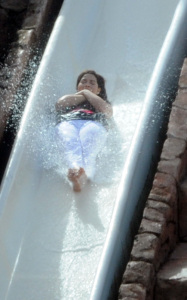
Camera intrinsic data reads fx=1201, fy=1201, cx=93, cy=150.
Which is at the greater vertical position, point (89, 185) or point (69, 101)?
point (69, 101)

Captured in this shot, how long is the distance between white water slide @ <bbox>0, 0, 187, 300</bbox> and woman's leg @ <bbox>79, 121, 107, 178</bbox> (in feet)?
0.18

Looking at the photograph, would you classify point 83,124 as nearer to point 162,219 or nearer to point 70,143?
point 70,143

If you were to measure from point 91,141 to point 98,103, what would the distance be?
0.37m

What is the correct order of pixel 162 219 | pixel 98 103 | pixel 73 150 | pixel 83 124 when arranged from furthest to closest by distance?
pixel 98 103 → pixel 83 124 → pixel 73 150 → pixel 162 219

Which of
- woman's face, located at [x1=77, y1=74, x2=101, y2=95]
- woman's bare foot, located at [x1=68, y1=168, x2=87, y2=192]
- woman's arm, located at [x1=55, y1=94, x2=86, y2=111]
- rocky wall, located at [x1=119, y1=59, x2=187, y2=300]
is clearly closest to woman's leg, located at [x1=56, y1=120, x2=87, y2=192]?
woman's bare foot, located at [x1=68, y1=168, x2=87, y2=192]

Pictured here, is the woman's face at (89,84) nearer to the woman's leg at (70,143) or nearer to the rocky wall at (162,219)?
the woman's leg at (70,143)

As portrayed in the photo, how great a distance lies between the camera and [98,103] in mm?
7195

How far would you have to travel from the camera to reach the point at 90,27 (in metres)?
8.11

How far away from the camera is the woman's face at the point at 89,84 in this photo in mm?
7340

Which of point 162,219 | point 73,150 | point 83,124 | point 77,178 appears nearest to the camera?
point 162,219

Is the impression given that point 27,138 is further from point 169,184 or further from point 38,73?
point 169,184

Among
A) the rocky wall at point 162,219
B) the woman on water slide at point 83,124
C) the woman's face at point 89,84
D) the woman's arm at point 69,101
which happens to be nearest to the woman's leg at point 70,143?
the woman on water slide at point 83,124

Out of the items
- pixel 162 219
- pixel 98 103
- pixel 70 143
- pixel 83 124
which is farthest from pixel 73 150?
pixel 162 219

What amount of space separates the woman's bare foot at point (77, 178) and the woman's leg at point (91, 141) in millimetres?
75
